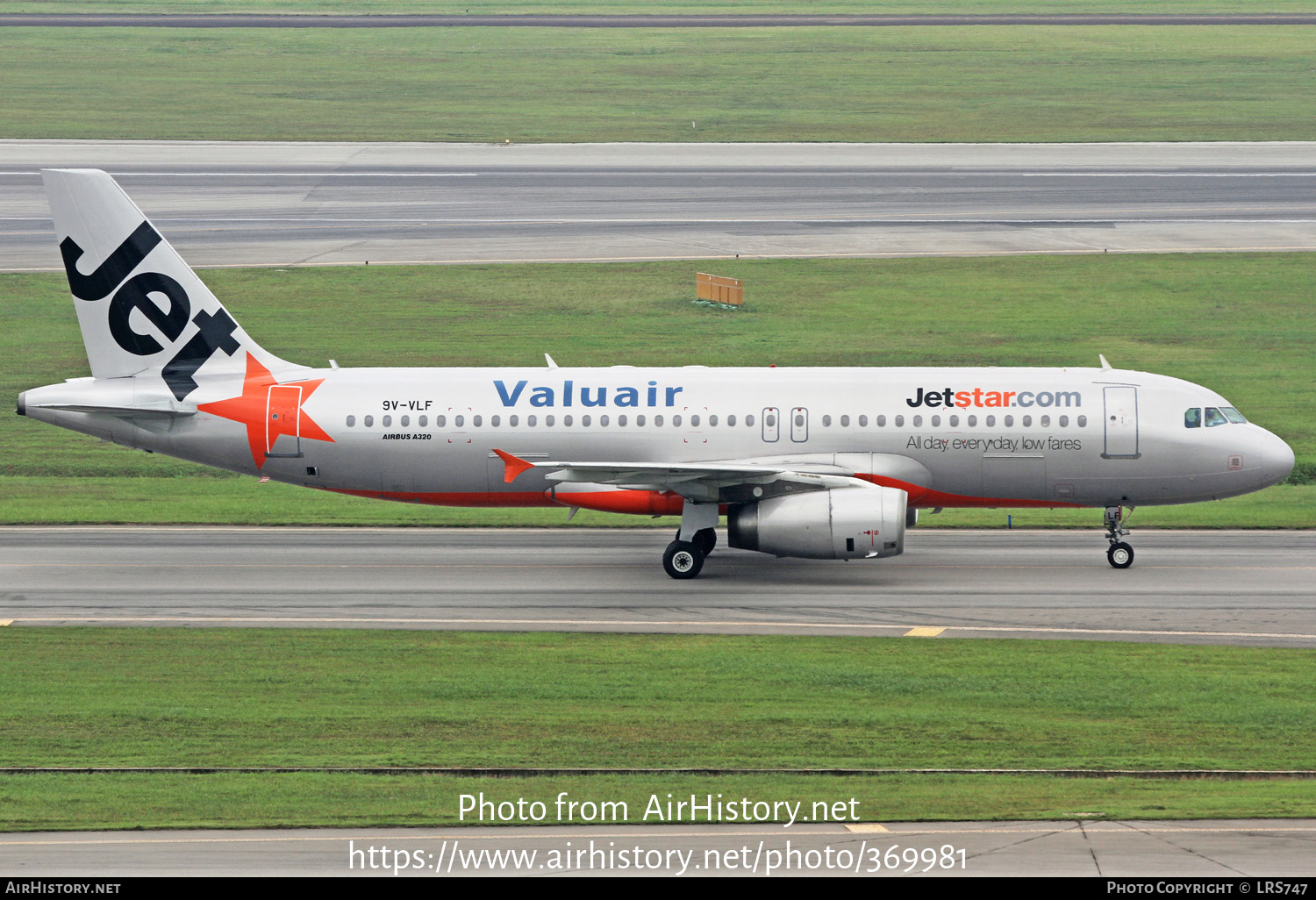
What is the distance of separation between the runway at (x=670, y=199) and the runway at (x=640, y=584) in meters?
32.0

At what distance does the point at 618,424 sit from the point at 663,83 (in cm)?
7642

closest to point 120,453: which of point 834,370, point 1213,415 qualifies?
point 834,370

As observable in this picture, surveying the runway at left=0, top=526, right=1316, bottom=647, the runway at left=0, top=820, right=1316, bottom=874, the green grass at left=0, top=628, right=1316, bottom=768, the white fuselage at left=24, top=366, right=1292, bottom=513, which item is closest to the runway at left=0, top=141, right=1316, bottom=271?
the runway at left=0, top=526, right=1316, bottom=647

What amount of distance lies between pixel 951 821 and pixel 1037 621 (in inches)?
495

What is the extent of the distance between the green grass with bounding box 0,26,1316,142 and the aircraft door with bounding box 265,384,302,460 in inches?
2276

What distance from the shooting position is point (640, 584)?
37.7 metres

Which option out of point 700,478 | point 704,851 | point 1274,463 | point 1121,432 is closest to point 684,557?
point 700,478

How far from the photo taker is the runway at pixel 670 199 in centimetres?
7375

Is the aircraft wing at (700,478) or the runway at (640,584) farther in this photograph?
the aircraft wing at (700,478)

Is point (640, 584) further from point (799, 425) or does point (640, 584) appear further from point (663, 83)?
point (663, 83)

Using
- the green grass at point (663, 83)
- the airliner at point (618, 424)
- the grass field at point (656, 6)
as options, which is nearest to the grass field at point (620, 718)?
the airliner at point (618, 424)

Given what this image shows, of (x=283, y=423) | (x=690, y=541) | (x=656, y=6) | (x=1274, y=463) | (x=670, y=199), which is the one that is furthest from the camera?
(x=656, y=6)

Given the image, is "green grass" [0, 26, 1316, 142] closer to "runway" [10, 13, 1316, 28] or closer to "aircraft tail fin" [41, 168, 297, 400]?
"runway" [10, 13, 1316, 28]

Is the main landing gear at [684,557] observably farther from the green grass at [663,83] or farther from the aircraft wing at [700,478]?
the green grass at [663,83]
